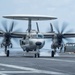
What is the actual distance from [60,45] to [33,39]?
4.23 m

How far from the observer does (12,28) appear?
55.1m

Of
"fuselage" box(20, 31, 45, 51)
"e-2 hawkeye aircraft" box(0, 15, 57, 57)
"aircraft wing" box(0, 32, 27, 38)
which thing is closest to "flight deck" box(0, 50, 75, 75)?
"fuselage" box(20, 31, 45, 51)

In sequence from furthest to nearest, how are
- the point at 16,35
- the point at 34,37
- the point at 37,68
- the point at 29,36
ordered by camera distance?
the point at 16,35 < the point at 29,36 < the point at 34,37 < the point at 37,68

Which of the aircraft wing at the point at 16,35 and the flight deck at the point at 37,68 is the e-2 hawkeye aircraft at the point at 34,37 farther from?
the flight deck at the point at 37,68

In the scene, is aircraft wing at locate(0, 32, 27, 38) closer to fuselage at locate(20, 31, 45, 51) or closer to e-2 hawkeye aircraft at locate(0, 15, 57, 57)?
e-2 hawkeye aircraft at locate(0, 15, 57, 57)

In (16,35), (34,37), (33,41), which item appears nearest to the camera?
(33,41)

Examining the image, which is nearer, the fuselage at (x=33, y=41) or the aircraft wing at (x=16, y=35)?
the fuselage at (x=33, y=41)

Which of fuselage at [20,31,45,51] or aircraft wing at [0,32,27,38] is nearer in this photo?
fuselage at [20,31,45,51]

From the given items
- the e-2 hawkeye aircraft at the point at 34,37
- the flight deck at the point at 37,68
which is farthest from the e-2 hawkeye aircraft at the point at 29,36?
the flight deck at the point at 37,68

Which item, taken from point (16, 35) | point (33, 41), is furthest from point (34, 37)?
point (16, 35)

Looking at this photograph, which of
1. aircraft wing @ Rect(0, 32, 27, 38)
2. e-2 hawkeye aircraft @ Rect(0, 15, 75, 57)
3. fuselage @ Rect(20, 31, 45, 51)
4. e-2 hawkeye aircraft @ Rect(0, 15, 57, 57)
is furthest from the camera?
aircraft wing @ Rect(0, 32, 27, 38)

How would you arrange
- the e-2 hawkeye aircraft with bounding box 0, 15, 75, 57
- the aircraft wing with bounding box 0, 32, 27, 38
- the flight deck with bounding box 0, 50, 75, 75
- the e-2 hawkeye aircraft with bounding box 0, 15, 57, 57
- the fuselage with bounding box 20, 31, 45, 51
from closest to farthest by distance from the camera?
the flight deck with bounding box 0, 50, 75, 75 → the fuselage with bounding box 20, 31, 45, 51 → the e-2 hawkeye aircraft with bounding box 0, 15, 57, 57 → the e-2 hawkeye aircraft with bounding box 0, 15, 75, 57 → the aircraft wing with bounding box 0, 32, 27, 38

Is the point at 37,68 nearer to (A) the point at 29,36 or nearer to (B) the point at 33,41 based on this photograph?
(B) the point at 33,41

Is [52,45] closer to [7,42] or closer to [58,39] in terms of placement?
[58,39]
